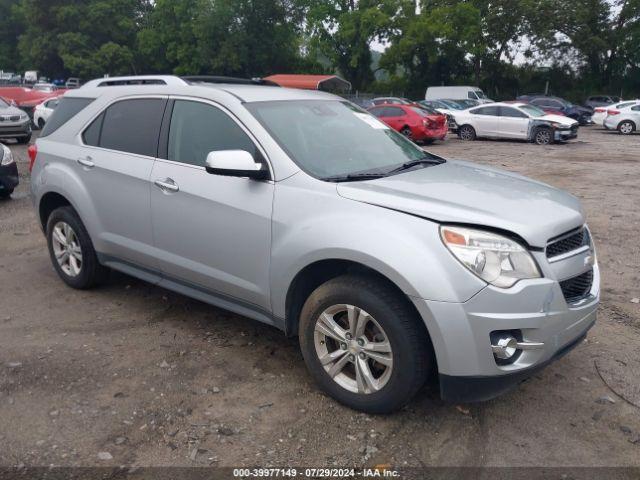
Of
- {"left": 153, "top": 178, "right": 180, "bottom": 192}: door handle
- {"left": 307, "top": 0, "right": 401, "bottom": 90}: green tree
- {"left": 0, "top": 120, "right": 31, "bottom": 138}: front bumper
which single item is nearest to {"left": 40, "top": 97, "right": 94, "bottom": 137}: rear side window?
{"left": 153, "top": 178, "right": 180, "bottom": 192}: door handle

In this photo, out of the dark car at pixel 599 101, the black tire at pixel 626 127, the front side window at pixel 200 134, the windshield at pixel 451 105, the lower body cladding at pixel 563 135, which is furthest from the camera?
the dark car at pixel 599 101

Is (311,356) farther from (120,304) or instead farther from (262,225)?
(120,304)

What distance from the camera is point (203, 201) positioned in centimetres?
383

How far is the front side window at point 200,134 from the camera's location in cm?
383

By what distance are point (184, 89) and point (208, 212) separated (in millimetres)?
994

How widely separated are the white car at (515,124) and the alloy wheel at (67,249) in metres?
18.3

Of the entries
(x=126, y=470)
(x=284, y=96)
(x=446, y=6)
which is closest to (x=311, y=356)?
(x=126, y=470)

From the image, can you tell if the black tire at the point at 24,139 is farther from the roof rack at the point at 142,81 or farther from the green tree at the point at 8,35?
the green tree at the point at 8,35

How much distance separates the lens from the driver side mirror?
344cm

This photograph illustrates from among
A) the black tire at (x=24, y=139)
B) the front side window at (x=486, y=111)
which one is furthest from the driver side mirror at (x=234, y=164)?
the front side window at (x=486, y=111)

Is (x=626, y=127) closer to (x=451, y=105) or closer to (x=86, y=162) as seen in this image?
(x=451, y=105)

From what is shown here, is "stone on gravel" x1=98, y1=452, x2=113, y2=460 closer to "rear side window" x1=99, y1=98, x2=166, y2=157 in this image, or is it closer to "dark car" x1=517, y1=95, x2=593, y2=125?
"rear side window" x1=99, y1=98, x2=166, y2=157

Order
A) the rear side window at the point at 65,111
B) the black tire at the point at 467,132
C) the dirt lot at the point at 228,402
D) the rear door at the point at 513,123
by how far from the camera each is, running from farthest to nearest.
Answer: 1. the black tire at the point at 467,132
2. the rear door at the point at 513,123
3. the rear side window at the point at 65,111
4. the dirt lot at the point at 228,402

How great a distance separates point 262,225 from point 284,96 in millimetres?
1149
